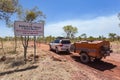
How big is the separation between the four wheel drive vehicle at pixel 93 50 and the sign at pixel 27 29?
3.92 m

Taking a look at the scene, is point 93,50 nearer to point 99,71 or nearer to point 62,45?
point 99,71

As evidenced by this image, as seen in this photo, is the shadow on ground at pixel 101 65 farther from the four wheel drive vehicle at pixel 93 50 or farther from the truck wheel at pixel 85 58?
the four wheel drive vehicle at pixel 93 50

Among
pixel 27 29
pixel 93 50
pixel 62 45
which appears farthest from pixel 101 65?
pixel 62 45

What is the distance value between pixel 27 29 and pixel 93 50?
5773 millimetres

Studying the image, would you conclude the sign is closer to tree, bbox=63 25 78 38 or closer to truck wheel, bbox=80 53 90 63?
truck wheel, bbox=80 53 90 63

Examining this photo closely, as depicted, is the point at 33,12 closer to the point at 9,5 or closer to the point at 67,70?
the point at 9,5

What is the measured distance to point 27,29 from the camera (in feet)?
55.0

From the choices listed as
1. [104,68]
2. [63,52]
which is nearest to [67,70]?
[104,68]

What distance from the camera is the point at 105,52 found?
56.2 ft

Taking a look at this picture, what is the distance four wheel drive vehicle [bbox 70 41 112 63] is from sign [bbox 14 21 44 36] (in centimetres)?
392

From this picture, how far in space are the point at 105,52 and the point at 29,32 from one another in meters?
6.57

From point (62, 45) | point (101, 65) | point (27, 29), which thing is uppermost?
point (27, 29)

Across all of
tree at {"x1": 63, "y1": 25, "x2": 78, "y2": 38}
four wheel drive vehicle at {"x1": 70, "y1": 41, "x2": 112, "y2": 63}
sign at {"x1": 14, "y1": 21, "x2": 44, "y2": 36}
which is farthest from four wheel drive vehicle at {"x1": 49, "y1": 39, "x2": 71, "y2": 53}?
tree at {"x1": 63, "y1": 25, "x2": 78, "y2": 38}

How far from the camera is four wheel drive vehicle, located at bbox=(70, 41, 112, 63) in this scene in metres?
16.9
